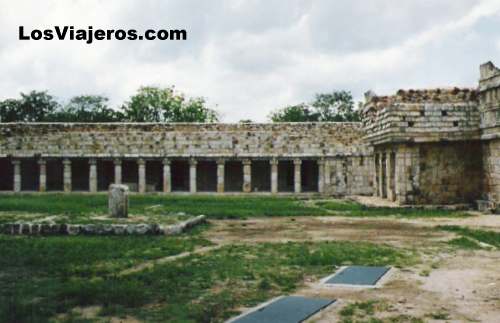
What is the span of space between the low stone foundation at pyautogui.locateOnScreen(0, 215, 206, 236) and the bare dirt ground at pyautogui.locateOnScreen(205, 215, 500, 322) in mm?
1128

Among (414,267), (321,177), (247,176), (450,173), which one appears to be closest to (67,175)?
Result: (247,176)

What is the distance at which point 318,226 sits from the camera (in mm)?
16562

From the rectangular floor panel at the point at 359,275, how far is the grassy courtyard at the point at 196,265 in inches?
11.3

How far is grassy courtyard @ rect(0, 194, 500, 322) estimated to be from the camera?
700 centimetres

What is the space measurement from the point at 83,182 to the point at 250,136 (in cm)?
1307

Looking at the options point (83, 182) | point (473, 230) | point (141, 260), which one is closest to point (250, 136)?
point (83, 182)

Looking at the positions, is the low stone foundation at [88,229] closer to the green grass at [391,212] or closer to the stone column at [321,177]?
the green grass at [391,212]

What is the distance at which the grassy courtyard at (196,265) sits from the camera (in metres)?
7.00

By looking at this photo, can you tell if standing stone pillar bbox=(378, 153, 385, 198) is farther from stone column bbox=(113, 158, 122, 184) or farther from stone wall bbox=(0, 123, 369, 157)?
stone column bbox=(113, 158, 122, 184)

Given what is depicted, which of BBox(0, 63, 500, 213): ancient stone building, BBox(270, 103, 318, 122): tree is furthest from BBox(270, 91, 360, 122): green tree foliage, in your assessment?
BBox(0, 63, 500, 213): ancient stone building

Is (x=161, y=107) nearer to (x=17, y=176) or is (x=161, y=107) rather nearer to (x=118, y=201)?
(x=17, y=176)

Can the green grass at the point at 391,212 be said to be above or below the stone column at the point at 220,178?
below

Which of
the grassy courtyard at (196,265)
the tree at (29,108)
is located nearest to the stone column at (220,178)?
the grassy courtyard at (196,265)

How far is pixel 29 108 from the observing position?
234ft
